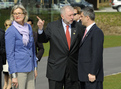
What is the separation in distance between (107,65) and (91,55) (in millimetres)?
8588

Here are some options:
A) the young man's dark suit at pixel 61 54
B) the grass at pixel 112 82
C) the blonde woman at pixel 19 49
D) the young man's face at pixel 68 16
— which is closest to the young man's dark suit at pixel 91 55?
the young man's dark suit at pixel 61 54

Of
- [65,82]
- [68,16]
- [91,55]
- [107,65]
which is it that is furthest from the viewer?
[107,65]

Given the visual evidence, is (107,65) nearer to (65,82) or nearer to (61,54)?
(65,82)

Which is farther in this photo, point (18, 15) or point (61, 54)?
point (61, 54)

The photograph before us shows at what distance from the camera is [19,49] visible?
587 centimetres

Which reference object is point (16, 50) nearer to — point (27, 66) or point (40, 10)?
point (27, 66)

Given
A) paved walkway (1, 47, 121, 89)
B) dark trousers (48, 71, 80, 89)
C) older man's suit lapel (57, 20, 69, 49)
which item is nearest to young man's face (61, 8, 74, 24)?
older man's suit lapel (57, 20, 69, 49)

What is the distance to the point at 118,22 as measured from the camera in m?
30.8

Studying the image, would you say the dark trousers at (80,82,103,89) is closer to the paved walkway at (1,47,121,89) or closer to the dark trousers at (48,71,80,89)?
the dark trousers at (48,71,80,89)

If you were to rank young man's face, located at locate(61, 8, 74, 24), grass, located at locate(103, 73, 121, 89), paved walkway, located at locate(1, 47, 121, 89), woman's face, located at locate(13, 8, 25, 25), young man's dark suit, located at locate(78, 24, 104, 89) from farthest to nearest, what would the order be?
paved walkway, located at locate(1, 47, 121, 89)
grass, located at locate(103, 73, 121, 89)
young man's face, located at locate(61, 8, 74, 24)
woman's face, located at locate(13, 8, 25, 25)
young man's dark suit, located at locate(78, 24, 104, 89)

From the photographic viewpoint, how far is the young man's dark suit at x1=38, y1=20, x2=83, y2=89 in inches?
242

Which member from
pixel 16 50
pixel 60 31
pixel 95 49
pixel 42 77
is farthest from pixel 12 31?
pixel 42 77

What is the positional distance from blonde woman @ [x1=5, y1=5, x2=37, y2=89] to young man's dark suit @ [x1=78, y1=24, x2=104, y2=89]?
81 centimetres

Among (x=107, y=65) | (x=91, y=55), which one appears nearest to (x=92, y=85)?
(x=91, y=55)
